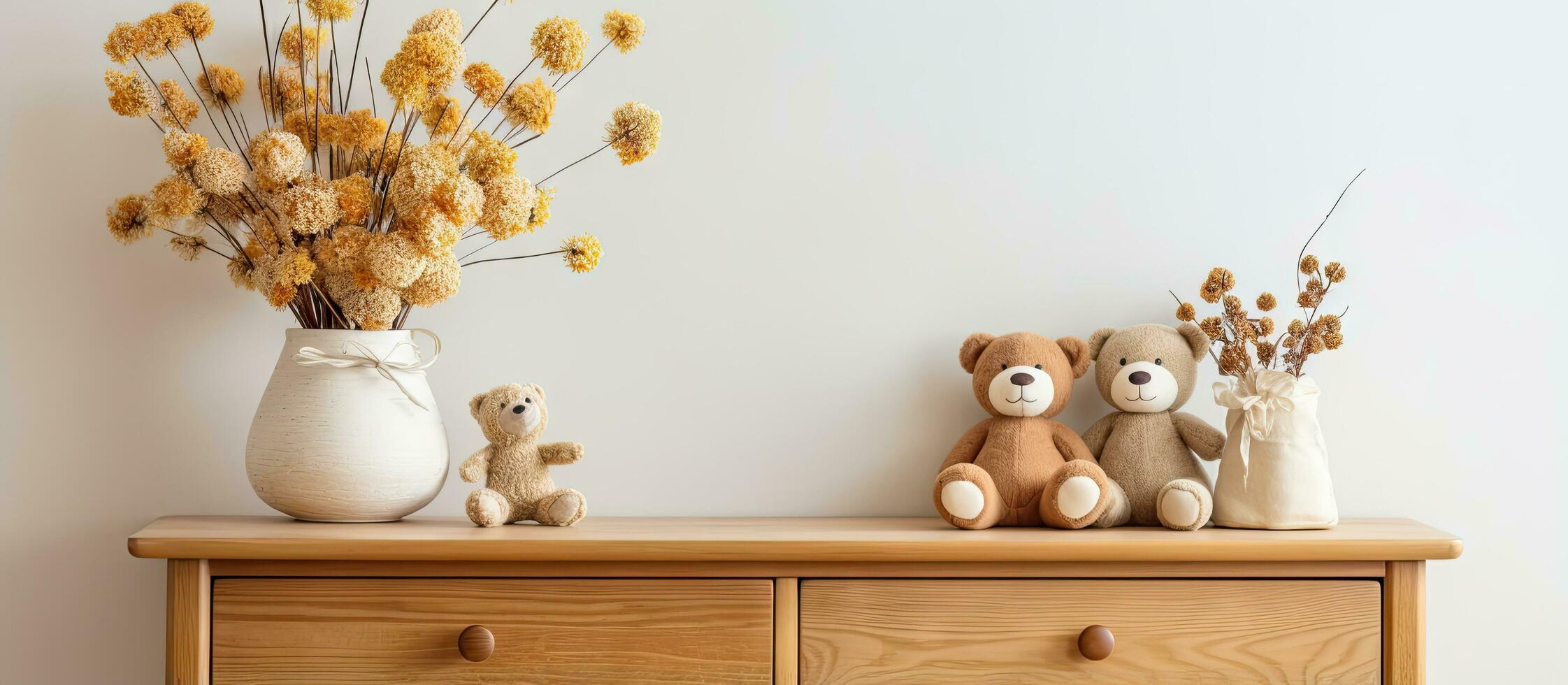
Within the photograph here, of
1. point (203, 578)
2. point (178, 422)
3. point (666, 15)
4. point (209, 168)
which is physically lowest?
point (203, 578)

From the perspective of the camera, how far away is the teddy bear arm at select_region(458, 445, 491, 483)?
1.17 meters

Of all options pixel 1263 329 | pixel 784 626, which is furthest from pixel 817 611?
pixel 1263 329

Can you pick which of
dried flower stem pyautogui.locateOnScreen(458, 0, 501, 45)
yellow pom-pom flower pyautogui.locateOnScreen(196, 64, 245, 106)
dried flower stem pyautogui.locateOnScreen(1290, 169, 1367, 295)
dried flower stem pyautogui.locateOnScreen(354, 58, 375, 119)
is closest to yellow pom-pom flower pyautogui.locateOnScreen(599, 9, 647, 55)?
dried flower stem pyautogui.locateOnScreen(458, 0, 501, 45)

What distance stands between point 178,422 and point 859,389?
90 cm

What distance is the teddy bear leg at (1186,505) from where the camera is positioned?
115 cm

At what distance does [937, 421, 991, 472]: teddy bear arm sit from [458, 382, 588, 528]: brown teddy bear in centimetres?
47

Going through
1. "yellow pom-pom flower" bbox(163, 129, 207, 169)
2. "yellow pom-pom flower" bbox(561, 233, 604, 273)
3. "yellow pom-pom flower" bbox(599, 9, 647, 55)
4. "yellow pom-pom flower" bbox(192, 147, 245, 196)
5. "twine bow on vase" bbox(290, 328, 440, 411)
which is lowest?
→ "twine bow on vase" bbox(290, 328, 440, 411)

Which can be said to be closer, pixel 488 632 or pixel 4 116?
pixel 488 632

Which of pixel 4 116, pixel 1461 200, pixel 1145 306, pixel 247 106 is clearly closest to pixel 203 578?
pixel 247 106

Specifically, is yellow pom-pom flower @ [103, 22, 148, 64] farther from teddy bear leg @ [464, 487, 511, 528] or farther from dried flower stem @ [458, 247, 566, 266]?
teddy bear leg @ [464, 487, 511, 528]

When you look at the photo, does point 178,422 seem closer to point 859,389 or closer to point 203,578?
point 203,578

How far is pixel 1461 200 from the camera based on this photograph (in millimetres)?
1396

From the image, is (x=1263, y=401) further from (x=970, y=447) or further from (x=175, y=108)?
(x=175, y=108)

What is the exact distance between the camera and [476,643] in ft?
3.45
